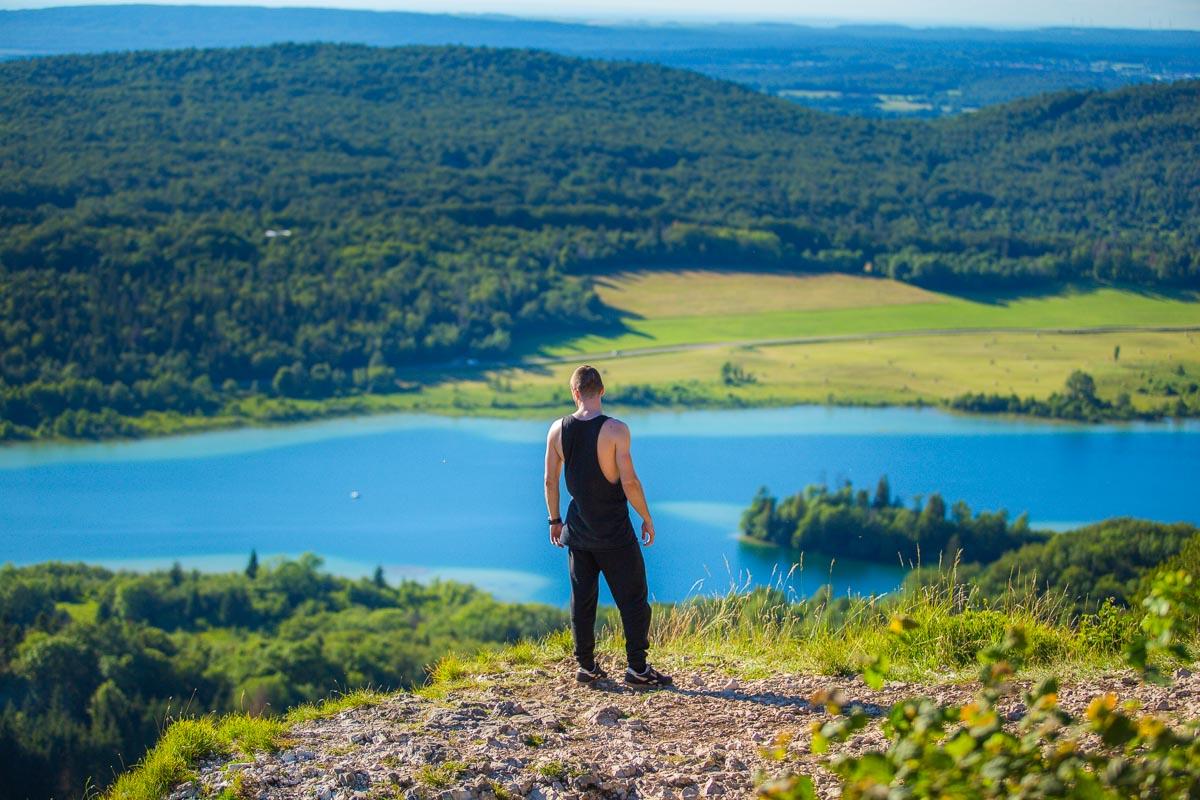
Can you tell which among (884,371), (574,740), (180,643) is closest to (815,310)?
(884,371)

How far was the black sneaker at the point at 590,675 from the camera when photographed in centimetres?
565

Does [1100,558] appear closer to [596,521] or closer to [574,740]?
[596,521]

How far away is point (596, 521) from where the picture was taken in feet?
17.8

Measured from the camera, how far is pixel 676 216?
272ft

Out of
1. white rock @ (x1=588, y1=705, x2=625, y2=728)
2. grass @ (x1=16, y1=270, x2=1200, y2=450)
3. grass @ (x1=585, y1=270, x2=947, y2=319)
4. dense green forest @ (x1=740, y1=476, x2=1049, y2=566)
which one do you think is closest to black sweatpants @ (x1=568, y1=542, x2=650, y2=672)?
white rock @ (x1=588, y1=705, x2=625, y2=728)

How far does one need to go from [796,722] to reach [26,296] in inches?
2302

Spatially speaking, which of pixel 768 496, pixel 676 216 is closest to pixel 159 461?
pixel 768 496

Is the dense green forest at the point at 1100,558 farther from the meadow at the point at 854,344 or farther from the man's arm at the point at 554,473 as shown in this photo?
the meadow at the point at 854,344

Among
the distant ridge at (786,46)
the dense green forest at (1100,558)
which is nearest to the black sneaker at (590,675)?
the dense green forest at (1100,558)

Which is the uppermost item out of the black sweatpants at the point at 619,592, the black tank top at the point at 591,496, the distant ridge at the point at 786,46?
the distant ridge at the point at 786,46

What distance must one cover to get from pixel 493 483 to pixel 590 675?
38324 millimetres

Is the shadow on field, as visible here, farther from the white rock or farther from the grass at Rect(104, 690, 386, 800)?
the grass at Rect(104, 690, 386, 800)

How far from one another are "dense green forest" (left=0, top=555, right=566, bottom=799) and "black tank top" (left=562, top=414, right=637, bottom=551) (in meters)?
9.35

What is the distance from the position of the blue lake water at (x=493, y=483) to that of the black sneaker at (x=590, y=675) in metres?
25.2
